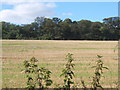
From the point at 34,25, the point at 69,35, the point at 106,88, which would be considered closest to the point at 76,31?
the point at 69,35

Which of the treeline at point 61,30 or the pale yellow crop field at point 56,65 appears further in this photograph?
the treeline at point 61,30

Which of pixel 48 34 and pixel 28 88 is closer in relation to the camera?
pixel 28 88

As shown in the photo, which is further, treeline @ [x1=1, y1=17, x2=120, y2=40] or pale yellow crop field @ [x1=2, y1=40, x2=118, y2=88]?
treeline @ [x1=1, y1=17, x2=120, y2=40]

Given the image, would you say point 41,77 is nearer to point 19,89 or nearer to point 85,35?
point 19,89

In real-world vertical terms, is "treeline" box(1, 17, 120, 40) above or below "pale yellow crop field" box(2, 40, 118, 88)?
above

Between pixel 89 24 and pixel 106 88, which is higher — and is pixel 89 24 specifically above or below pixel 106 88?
above

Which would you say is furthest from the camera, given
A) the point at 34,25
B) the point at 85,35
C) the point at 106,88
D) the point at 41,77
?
the point at 85,35

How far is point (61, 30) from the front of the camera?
7962 cm

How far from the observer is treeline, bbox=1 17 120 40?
71.6 meters

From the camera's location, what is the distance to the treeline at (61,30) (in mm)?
71562

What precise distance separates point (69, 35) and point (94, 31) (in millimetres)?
11960

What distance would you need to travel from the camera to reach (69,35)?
8088 centimetres

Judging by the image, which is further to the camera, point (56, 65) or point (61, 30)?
point (61, 30)

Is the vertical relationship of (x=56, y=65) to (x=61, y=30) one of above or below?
below
